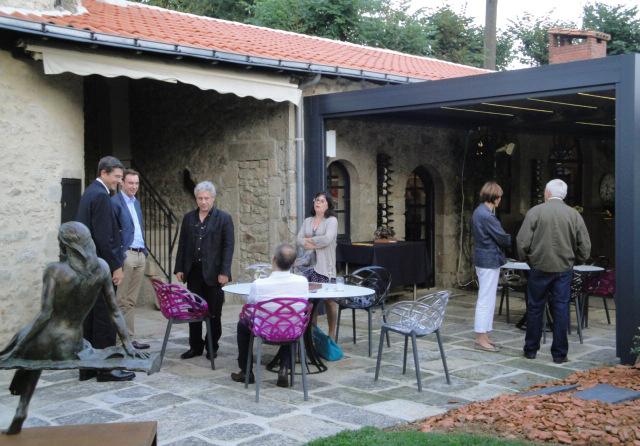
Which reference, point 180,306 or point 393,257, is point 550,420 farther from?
point 393,257

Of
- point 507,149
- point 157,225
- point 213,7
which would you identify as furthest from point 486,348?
point 213,7

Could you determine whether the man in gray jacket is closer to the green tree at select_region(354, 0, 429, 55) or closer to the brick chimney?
the brick chimney

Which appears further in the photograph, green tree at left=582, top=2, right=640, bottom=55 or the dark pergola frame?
green tree at left=582, top=2, right=640, bottom=55

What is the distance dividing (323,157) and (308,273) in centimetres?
261

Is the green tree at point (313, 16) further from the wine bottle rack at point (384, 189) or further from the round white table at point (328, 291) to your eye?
the round white table at point (328, 291)

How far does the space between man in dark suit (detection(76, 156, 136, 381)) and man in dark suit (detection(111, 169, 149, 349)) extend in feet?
2.53

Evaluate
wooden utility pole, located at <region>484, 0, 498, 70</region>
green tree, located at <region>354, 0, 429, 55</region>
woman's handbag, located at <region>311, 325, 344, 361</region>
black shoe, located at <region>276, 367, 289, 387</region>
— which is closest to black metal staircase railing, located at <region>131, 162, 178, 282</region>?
woman's handbag, located at <region>311, 325, 344, 361</region>

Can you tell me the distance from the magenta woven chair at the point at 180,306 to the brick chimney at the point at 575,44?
311 inches

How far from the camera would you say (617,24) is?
856 inches

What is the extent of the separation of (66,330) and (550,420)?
301cm

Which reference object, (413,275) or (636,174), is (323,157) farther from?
(636,174)

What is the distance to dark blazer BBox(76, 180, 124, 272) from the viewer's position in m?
5.95

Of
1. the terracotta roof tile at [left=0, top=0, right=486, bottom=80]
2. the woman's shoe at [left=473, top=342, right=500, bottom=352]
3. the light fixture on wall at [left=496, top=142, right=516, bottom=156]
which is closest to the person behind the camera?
the woman's shoe at [left=473, top=342, right=500, bottom=352]

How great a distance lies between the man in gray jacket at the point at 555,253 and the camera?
22.0 ft
